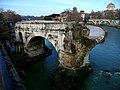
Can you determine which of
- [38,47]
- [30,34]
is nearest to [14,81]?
[30,34]

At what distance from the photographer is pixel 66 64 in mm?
18125

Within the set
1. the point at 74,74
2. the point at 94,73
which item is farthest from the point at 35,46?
the point at 74,74

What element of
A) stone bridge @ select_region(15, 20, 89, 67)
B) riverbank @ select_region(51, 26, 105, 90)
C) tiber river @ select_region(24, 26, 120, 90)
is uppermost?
stone bridge @ select_region(15, 20, 89, 67)

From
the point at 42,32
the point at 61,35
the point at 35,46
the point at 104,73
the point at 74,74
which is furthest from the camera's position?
the point at 35,46

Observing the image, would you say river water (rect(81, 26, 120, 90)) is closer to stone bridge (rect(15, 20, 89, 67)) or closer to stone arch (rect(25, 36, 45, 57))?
stone bridge (rect(15, 20, 89, 67))

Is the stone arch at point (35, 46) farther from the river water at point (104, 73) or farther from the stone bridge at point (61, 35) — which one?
the river water at point (104, 73)

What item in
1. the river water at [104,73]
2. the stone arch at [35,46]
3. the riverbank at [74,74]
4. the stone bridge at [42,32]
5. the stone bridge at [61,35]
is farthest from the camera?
the stone arch at [35,46]

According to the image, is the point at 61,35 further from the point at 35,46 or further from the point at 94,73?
the point at 35,46

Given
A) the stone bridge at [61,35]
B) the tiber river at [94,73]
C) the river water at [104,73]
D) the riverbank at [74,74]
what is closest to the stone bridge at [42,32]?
the stone bridge at [61,35]

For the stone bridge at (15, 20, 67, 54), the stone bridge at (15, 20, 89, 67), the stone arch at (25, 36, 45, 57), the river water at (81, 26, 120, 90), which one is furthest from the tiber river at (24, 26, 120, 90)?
the stone bridge at (15, 20, 67, 54)

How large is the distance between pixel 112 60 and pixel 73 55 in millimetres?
6444

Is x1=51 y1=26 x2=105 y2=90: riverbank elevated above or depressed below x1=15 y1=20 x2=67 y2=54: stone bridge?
below

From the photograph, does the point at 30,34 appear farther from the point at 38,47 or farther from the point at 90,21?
the point at 90,21

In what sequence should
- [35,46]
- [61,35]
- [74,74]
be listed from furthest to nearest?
[35,46] < [61,35] < [74,74]
